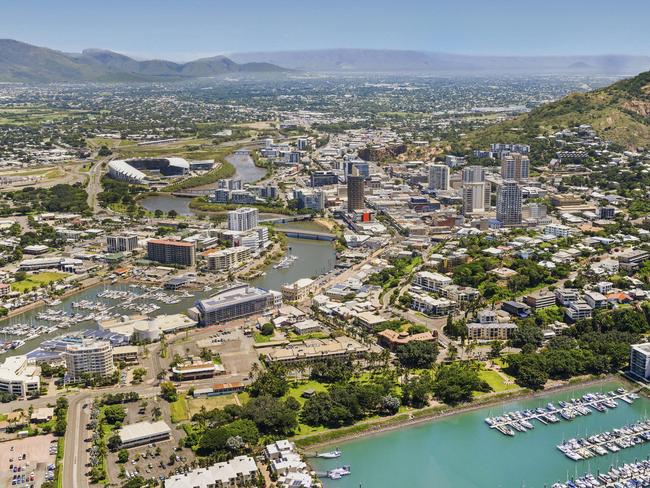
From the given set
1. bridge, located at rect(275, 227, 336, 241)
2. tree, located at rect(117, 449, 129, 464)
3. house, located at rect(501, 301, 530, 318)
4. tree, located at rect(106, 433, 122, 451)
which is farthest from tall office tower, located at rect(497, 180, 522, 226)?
tree, located at rect(117, 449, 129, 464)

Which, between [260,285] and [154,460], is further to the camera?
[260,285]

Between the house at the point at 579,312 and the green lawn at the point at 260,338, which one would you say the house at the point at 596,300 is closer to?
the house at the point at 579,312

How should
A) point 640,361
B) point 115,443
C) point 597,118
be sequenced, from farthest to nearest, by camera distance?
point 597,118
point 640,361
point 115,443

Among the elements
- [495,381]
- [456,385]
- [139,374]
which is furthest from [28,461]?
[495,381]

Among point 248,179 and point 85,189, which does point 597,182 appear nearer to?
point 248,179

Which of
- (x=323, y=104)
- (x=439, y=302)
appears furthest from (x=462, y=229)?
(x=323, y=104)

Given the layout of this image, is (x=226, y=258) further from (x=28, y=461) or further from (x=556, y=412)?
(x=556, y=412)
